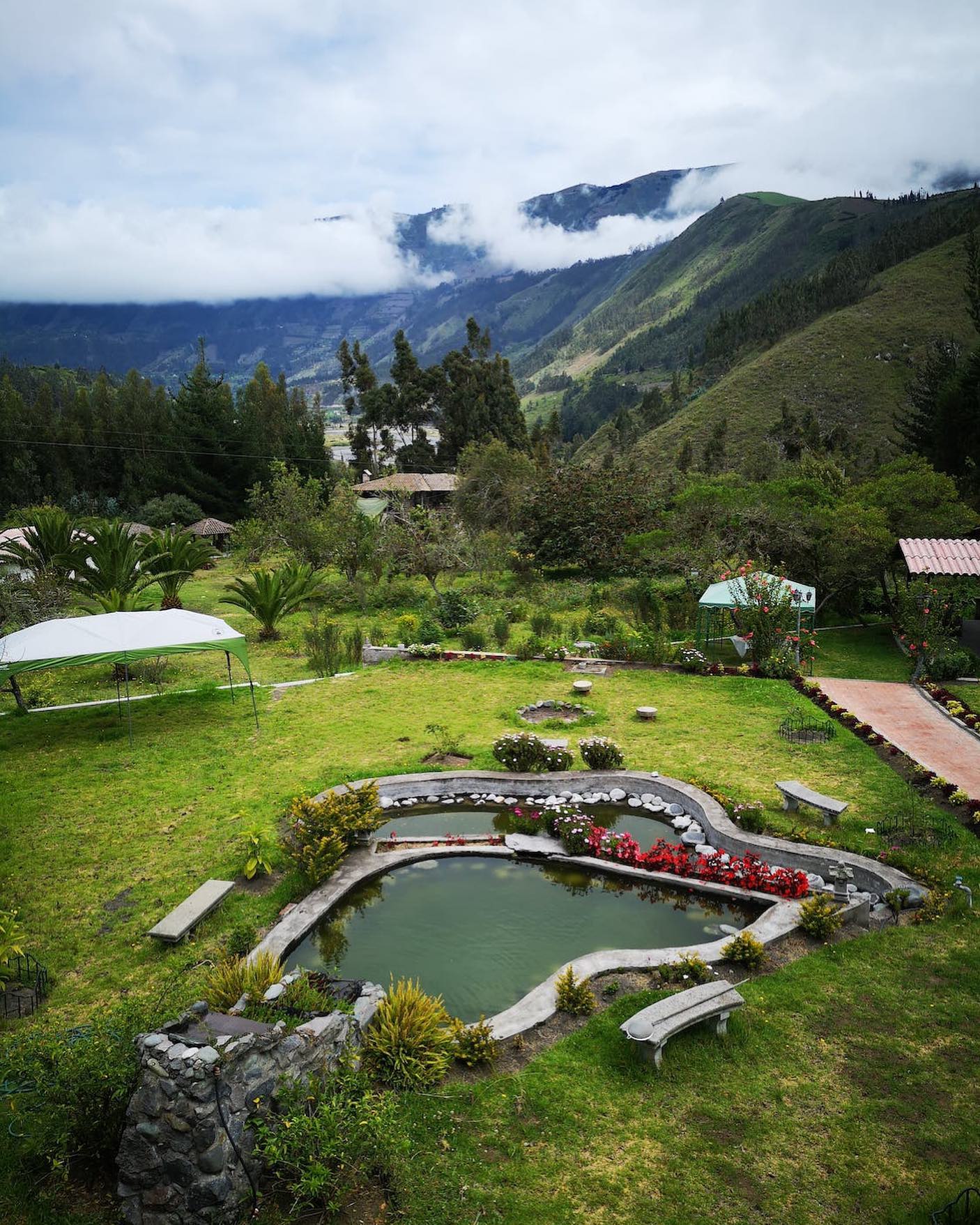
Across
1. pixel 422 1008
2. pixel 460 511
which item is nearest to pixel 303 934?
pixel 422 1008

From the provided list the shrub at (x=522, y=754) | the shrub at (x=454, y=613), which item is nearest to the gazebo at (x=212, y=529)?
the shrub at (x=454, y=613)

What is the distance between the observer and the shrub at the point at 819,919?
624cm

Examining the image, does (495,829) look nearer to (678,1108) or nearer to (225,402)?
(678,1108)

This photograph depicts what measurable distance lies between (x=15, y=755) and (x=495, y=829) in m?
7.19

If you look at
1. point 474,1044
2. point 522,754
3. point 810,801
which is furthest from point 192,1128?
point 810,801

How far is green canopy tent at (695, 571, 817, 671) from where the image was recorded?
48.0 feet

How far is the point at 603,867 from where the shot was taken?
24.8ft

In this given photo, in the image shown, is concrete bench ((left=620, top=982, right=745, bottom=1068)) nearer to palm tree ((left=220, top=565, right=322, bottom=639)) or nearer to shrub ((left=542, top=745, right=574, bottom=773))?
shrub ((left=542, top=745, right=574, bottom=773))

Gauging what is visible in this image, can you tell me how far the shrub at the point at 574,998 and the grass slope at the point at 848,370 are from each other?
50092mm

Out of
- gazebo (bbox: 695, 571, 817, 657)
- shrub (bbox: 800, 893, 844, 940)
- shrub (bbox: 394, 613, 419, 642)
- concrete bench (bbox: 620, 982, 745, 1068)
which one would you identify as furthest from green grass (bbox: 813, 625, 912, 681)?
concrete bench (bbox: 620, 982, 745, 1068)

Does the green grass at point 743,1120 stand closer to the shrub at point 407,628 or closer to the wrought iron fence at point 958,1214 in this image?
the wrought iron fence at point 958,1214

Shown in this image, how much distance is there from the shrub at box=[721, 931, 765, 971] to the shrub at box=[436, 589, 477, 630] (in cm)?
1220

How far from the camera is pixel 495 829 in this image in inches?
342

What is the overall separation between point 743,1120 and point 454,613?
13.9 meters
